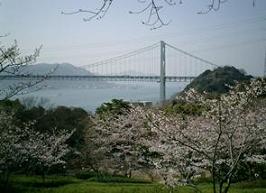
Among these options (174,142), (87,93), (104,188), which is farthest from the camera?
(87,93)

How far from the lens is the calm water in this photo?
62.6m

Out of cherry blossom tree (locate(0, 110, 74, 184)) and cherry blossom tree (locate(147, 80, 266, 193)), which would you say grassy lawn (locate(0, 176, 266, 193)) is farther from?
cherry blossom tree (locate(147, 80, 266, 193))

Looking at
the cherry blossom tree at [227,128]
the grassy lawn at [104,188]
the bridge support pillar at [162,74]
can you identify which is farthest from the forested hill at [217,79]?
the cherry blossom tree at [227,128]

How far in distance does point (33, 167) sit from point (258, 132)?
14498 millimetres

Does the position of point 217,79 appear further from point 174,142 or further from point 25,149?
point 174,142

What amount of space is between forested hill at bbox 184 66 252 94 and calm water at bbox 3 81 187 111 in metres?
3.45

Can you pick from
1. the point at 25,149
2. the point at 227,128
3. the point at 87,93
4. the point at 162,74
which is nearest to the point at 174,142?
the point at 227,128

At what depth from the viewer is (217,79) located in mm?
51219

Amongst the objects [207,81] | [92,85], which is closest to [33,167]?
[207,81]

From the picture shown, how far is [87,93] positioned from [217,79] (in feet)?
157

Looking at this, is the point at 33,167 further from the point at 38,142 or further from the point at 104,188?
the point at 104,188

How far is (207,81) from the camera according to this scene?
52344 millimetres

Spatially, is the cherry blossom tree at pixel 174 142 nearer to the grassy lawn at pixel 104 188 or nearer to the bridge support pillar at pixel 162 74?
the grassy lawn at pixel 104 188

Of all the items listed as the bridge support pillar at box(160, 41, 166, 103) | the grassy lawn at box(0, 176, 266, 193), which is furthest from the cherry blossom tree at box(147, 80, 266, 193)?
the bridge support pillar at box(160, 41, 166, 103)
